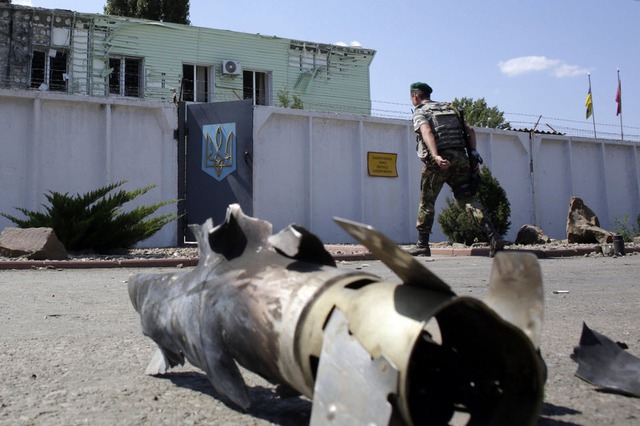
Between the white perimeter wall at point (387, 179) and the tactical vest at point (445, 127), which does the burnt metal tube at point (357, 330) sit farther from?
the white perimeter wall at point (387, 179)

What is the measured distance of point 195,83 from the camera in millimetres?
22328

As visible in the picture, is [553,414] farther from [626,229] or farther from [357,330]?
[626,229]

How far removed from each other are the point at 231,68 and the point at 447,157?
15.6 meters

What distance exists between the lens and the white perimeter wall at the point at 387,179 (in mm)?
13047

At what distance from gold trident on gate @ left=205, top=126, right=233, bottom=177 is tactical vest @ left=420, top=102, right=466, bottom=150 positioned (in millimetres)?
5653

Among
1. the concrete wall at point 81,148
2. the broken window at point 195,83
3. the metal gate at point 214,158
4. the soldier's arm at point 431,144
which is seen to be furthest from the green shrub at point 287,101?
the soldier's arm at point 431,144

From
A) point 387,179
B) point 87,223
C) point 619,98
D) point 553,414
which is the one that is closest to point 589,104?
point 619,98

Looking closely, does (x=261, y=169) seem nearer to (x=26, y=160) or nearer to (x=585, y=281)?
(x=26, y=160)

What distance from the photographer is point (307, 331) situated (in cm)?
126

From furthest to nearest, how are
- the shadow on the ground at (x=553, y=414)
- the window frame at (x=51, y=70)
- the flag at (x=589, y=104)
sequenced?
the flag at (x=589, y=104), the window frame at (x=51, y=70), the shadow on the ground at (x=553, y=414)

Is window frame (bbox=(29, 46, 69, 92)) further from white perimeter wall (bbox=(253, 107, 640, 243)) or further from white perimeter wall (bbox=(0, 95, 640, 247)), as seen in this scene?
white perimeter wall (bbox=(253, 107, 640, 243))

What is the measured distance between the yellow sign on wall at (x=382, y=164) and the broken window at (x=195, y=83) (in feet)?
32.9

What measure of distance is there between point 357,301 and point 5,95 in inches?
462

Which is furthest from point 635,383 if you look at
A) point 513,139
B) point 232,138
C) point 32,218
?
point 513,139
